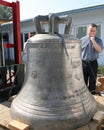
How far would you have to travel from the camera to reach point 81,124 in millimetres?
2111

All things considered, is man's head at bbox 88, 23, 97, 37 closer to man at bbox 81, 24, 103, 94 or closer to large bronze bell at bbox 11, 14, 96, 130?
man at bbox 81, 24, 103, 94

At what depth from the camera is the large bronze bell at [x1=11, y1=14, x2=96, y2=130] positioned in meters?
2.04

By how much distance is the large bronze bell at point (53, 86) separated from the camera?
80.3 inches

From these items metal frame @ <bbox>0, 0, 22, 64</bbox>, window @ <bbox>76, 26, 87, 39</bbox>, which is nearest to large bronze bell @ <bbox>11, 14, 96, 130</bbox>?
metal frame @ <bbox>0, 0, 22, 64</bbox>

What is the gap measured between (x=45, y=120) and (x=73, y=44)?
85cm

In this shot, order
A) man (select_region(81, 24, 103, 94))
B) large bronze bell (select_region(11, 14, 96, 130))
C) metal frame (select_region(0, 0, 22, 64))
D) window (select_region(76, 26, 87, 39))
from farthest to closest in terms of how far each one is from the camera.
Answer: window (select_region(76, 26, 87, 39))
man (select_region(81, 24, 103, 94))
metal frame (select_region(0, 0, 22, 64))
large bronze bell (select_region(11, 14, 96, 130))

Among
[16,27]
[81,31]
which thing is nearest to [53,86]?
[16,27]

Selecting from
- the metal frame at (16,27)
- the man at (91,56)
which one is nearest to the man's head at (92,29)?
the man at (91,56)

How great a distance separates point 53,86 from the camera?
7.00 ft

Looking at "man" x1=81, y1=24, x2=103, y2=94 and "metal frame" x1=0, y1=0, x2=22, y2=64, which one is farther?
"man" x1=81, y1=24, x2=103, y2=94

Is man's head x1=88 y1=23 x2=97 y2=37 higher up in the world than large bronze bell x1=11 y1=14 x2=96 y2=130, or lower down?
higher up

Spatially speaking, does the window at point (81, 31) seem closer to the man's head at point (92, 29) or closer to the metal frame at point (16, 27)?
the man's head at point (92, 29)

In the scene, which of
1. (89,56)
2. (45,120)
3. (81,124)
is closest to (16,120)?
(45,120)

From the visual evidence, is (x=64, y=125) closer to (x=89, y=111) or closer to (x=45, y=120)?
(x=45, y=120)
